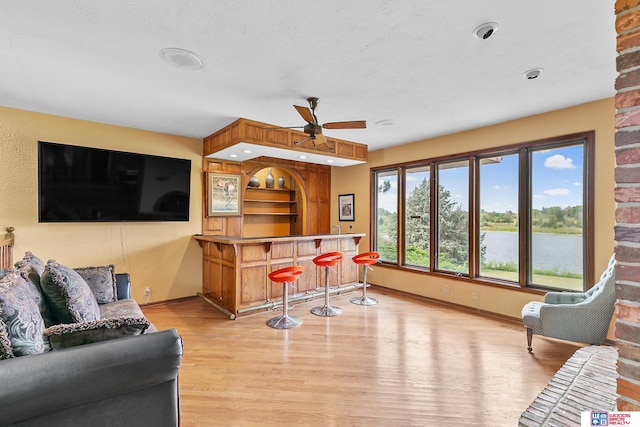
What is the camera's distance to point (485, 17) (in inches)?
72.6

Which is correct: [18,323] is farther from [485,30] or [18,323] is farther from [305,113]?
[485,30]

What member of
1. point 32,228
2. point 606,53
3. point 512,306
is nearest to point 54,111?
point 32,228

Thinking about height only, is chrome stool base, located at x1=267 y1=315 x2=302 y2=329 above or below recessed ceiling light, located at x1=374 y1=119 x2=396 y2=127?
below

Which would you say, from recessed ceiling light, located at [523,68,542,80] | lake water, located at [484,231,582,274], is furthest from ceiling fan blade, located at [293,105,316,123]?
lake water, located at [484,231,582,274]

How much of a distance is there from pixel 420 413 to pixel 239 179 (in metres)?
4.28

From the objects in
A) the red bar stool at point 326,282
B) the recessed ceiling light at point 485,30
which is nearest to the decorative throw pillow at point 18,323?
the red bar stool at point 326,282

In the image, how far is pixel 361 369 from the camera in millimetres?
2584

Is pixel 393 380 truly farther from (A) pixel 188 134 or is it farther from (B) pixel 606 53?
(A) pixel 188 134

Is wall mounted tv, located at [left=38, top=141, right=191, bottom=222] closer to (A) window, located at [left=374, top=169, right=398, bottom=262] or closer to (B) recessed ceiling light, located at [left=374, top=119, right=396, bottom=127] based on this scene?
(B) recessed ceiling light, located at [left=374, top=119, right=396, bottom=127]

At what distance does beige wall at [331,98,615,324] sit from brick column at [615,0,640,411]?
2743 mm

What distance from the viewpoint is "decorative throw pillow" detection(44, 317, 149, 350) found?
4.95ft

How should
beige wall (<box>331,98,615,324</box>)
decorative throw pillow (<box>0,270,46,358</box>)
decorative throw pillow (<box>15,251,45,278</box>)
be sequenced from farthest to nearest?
1. beige wall (<box>331,98,615,324</box>)
2. decorative throw pillow (<box>15,251,45,278</box>)
3. decorative throw pillow (<box>0,270,46,358</box>)

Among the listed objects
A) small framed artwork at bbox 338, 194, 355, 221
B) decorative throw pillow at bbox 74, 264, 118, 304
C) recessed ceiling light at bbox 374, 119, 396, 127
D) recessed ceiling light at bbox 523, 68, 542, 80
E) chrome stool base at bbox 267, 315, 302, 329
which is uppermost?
recessed ceiling light at bbox 523, 68, 542, 80

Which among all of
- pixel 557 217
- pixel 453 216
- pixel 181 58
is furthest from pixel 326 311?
pixel 181 58
